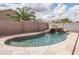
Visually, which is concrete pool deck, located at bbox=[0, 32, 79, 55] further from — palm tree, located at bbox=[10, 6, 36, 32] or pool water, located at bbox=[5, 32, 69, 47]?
palm tree, located at bbox=[10, 6, 36, 32]

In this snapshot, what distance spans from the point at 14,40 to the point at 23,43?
136 mm

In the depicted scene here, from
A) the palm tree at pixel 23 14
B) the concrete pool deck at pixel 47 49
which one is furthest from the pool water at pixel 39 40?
the palm tree at pixel 23 14

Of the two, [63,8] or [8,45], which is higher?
[63,8]

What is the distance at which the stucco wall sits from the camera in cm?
404

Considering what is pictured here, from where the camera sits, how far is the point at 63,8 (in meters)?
3.99

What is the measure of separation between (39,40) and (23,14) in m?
0.42

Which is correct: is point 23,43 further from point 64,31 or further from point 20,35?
point 64,31

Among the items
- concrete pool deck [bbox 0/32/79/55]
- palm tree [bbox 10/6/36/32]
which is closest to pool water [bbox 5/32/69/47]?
concrete pool deck [bbox 0/32/79/55]

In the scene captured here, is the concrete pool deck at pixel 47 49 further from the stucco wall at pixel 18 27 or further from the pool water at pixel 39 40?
the stucco wall at pixel 18 27

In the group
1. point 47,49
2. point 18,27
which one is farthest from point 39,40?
point 18,27

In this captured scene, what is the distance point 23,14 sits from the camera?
404 centimetres

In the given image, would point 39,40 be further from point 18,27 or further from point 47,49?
point 18,27
